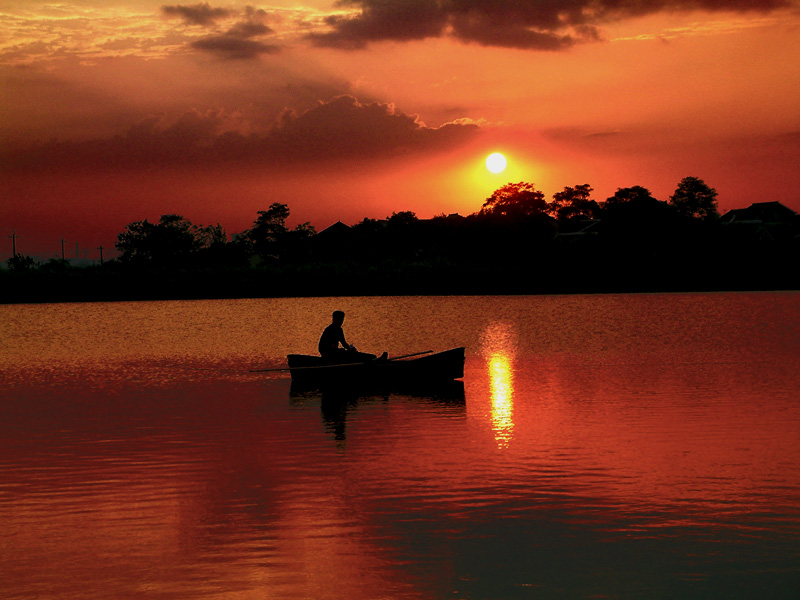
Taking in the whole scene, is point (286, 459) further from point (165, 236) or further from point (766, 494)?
point (165, 236)

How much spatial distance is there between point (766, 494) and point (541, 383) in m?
14.9

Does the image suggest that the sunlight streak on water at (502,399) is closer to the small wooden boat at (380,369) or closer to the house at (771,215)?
the small wooden boat at (380,369)

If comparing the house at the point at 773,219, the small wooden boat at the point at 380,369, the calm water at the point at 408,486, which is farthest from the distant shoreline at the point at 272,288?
the small wooden boat at the point at 380,369

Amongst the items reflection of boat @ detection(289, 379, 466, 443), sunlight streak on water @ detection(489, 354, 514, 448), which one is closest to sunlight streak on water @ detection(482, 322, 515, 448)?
sunlight streak on water @ detection(489, 354, 514, 448)

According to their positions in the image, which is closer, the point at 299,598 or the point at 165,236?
the point at 299,598

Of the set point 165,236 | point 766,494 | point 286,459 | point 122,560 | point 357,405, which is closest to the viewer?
point 122,560

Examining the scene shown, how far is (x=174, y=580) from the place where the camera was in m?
Answer: 9.03

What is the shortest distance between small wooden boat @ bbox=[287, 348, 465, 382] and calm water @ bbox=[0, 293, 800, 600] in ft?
2.03

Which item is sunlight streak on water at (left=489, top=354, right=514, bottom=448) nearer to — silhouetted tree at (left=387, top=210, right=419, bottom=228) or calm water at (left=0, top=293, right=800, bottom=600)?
calm water at (left=0, top=293, right=800, bottom=600)

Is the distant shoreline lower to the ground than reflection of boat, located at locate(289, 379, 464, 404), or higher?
higher

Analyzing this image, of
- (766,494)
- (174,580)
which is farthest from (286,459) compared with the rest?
(766,494)

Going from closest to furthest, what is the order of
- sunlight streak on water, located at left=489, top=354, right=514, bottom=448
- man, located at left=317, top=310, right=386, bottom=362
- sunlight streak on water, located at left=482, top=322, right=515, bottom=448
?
sunlight streak on water, located at left=489, top=354, right=514, bottom=448, sunlight streak on water, located at left=482, top=322, right=515, bottom=448, man, located at left=317, top=310, right=386, bottom=362

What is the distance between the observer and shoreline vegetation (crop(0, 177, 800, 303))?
105 metres

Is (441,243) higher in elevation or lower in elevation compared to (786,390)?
higher
